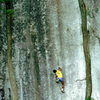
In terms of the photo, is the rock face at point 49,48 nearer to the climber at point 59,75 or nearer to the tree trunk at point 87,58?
the climber at point 59,75

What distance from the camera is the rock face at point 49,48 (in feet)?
34.5

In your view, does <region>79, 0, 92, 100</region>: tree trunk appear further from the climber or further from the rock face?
the climber

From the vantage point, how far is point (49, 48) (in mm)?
10719

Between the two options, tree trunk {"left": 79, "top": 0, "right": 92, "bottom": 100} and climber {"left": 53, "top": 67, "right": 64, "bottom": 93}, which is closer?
tree trunk {"left": 79, "top": 0, "right": 92, "bottom": 100}

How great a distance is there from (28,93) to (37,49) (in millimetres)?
1420

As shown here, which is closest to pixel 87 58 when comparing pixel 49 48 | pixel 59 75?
pixel 59 75

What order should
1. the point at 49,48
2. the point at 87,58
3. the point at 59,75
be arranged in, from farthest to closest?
the point at 49,48 → the point at 59,75 → the point at 87,58

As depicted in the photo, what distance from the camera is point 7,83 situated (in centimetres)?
1073

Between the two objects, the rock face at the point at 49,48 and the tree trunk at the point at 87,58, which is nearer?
the tree trunk at the point at 87,58

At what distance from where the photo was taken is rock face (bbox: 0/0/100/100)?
34.5 ft

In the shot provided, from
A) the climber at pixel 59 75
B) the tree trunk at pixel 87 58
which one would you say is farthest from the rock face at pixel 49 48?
the tree trunk at pixel 87 58

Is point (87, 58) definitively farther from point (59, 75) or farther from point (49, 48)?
point (49, 48)

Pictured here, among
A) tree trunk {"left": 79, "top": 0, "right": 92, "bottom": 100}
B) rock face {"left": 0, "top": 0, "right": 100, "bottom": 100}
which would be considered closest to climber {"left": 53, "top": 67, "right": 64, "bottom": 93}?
rock face {"left": 0, "top": 0, "right": 100, "bottom": 100}

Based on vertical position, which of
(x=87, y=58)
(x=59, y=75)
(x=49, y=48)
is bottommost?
(x=59, y=75)
